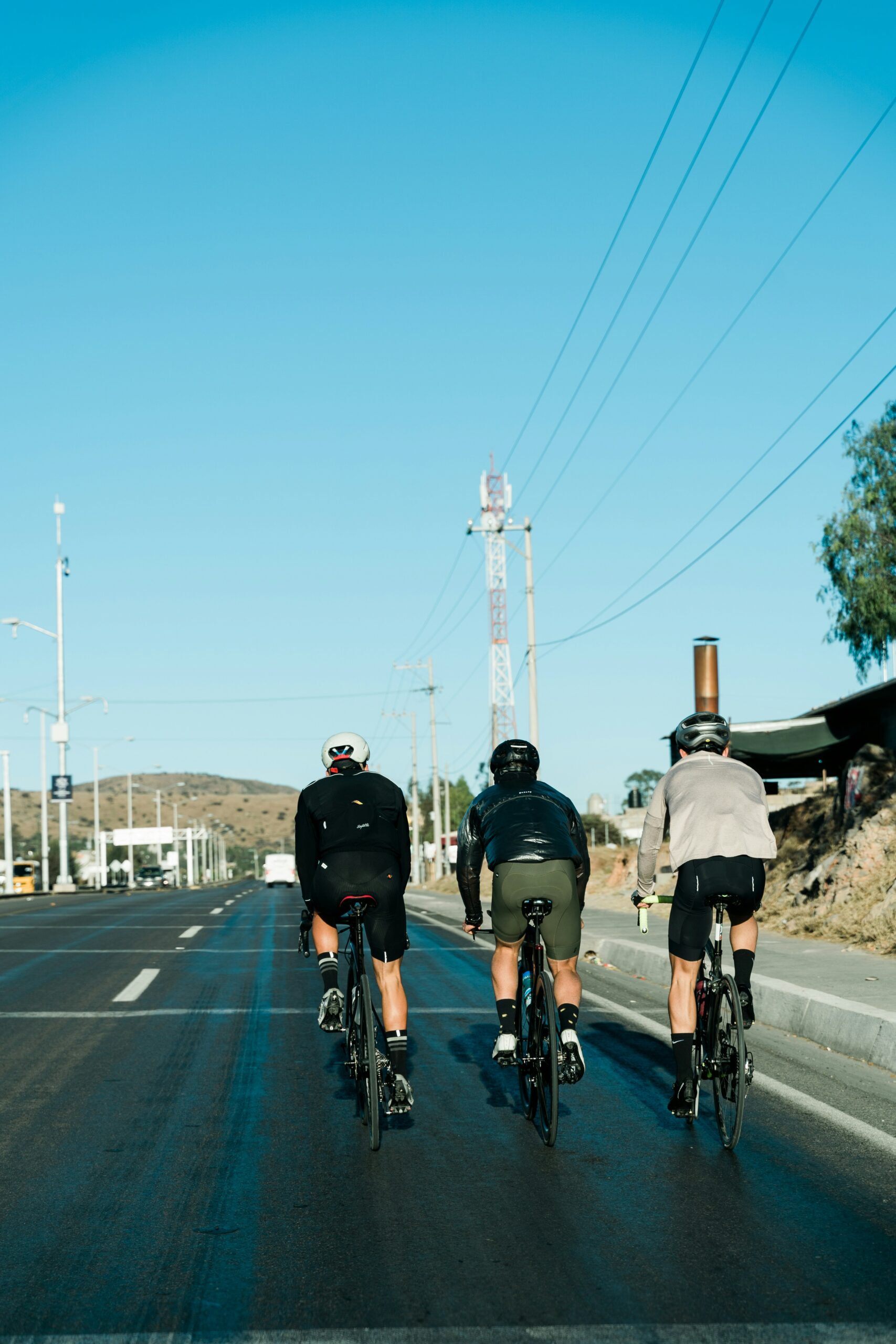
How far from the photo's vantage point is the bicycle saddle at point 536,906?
658 cm

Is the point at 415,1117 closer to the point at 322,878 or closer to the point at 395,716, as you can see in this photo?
the point at 322,878

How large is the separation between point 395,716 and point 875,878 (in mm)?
67247

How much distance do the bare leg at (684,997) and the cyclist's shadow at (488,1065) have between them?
4.12ft

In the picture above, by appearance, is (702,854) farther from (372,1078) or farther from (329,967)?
(329,967)

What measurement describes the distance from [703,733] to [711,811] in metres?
0.48

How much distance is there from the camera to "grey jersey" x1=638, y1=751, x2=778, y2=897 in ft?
20.7

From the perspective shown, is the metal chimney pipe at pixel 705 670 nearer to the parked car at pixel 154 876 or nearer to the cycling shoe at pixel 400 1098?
the cycling shoe at pixel 400 1098

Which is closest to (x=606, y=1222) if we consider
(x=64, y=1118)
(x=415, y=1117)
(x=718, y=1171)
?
(x=718, y=1171)

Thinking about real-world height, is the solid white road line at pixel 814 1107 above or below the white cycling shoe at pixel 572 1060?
below

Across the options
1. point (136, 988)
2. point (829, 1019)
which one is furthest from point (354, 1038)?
point (136, 988)

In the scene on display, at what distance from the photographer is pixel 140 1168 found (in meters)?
6.09

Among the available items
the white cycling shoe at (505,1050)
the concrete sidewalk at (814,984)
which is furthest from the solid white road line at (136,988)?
the white cycling shoe at (505,1050)

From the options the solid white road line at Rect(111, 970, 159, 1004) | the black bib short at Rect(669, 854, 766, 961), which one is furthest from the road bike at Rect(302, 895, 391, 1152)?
the solid white road line at Rect(111, 970, 159, 1004)

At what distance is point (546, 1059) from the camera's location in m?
6.48
